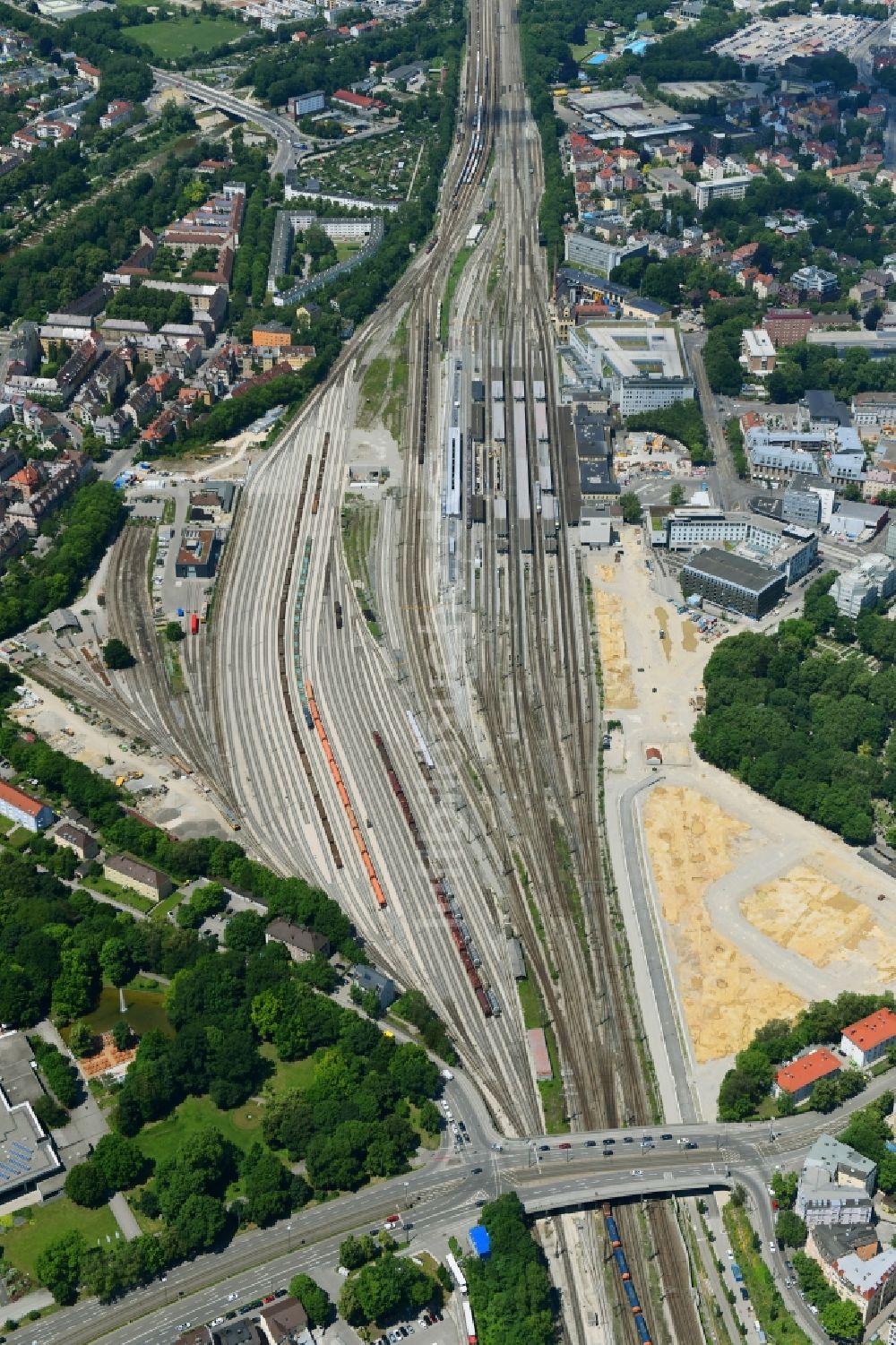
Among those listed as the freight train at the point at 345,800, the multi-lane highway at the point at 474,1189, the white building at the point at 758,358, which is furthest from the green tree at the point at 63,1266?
the white building at the point at 758,358

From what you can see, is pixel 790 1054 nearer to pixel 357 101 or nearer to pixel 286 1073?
pixel 286 1073

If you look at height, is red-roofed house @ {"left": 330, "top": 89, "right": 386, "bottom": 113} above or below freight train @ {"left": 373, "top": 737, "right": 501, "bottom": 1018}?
above

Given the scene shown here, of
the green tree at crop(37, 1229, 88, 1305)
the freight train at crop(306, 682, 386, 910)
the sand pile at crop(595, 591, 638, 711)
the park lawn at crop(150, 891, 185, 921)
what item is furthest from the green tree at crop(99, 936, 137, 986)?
the sand pile at crop(595, 591, 638, 711)

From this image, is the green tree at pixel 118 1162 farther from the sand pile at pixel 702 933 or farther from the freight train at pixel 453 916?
the sand pile at pixel 702 933

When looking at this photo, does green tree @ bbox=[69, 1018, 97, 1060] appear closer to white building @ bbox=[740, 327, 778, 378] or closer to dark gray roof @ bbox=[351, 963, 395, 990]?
dark gray roof @ bbox=[351, 963, 395, 990]

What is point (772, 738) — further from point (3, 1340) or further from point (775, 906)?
point (3, 1340)

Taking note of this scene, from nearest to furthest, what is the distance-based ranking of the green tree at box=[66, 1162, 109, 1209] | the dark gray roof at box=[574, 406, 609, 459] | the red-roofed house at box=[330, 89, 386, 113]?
the green tree at box=[66, 1162, 109, 1209] < the dark gray roof at box=[574, 406, 609, 459] < the red-roofed house at box=[330, 89, 386, 113]

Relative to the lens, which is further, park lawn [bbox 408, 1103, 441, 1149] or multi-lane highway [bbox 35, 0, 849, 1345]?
park lawn [bbox 408, 1103, 441, 1149]

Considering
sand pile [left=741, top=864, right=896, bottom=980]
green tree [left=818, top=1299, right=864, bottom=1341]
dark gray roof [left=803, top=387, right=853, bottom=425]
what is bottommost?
green tree [left=818, top=1299, right=864, bottom=1341]
